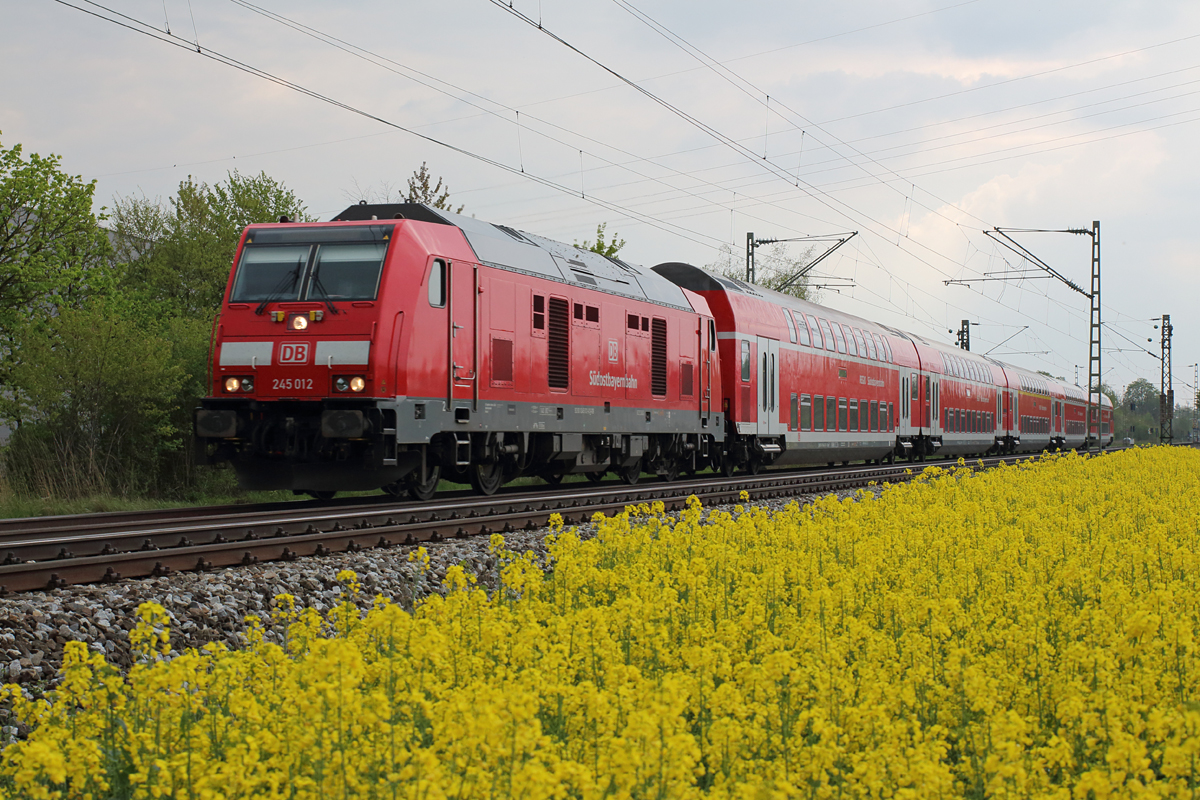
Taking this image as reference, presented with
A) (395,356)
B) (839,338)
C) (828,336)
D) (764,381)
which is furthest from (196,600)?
(839,338)

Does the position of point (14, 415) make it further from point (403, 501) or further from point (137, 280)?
point (137, 280)

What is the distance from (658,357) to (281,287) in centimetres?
766

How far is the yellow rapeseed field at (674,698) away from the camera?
130 inches

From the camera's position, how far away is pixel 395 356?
13078 millimetres

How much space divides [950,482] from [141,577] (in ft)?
42.0

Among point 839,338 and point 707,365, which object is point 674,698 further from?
point 839,338

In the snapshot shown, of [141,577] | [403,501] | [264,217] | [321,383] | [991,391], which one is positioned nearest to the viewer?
[141,577]

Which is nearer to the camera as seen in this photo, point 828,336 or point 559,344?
point 559,344

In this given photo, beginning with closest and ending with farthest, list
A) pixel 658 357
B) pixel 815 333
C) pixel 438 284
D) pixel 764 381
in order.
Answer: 1. pixel 438 284
2. pixel 658 357
3. pixel 764 381
4. pixel 815 333

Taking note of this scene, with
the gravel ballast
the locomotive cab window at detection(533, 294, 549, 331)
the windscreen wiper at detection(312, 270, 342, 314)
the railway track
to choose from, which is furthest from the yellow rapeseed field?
the locomotive cab window at detection(533, 294, 549, 331)

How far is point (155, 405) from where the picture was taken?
18.0m

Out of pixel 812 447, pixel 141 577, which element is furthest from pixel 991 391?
pixel 141 577

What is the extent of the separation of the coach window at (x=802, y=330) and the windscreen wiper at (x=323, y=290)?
49.9 ft

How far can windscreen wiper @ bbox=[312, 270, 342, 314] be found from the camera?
1341 centimetres
